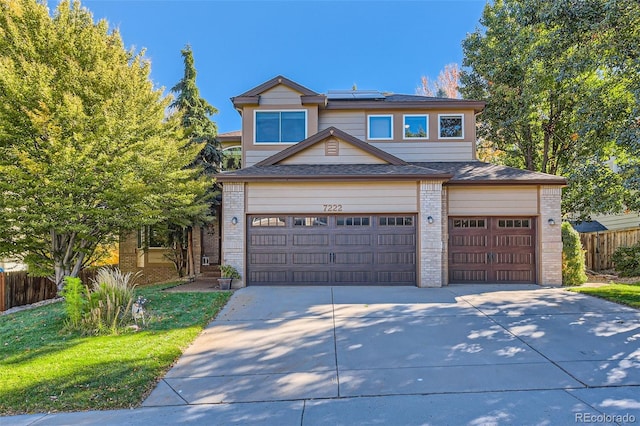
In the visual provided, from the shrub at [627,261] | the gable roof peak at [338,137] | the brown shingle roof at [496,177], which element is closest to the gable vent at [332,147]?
the gable roof peak at [338,137]

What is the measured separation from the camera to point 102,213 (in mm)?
9906

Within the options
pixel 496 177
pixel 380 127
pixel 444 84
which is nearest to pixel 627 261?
pixel 496 177

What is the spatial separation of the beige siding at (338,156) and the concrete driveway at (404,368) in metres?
5.37

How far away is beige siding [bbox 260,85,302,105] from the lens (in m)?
13.4

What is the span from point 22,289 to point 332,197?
10.5 metres

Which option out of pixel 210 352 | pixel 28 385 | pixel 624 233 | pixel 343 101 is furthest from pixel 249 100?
pixel 624 233

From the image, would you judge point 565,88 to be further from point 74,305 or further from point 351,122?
point 74,305

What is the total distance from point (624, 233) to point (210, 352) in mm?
17755

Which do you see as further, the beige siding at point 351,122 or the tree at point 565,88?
the beige siding at point 351,122

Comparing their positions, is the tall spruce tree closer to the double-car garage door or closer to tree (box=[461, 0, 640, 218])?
the double-car garage door

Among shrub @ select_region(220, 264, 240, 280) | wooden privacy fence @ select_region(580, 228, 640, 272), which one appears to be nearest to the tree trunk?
shrub @ select_region(220, 264, 240, 280)

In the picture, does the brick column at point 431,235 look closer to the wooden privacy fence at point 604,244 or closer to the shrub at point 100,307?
the shrub at point 100,307

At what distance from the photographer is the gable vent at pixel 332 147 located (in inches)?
476

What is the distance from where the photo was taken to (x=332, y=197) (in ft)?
36.2
